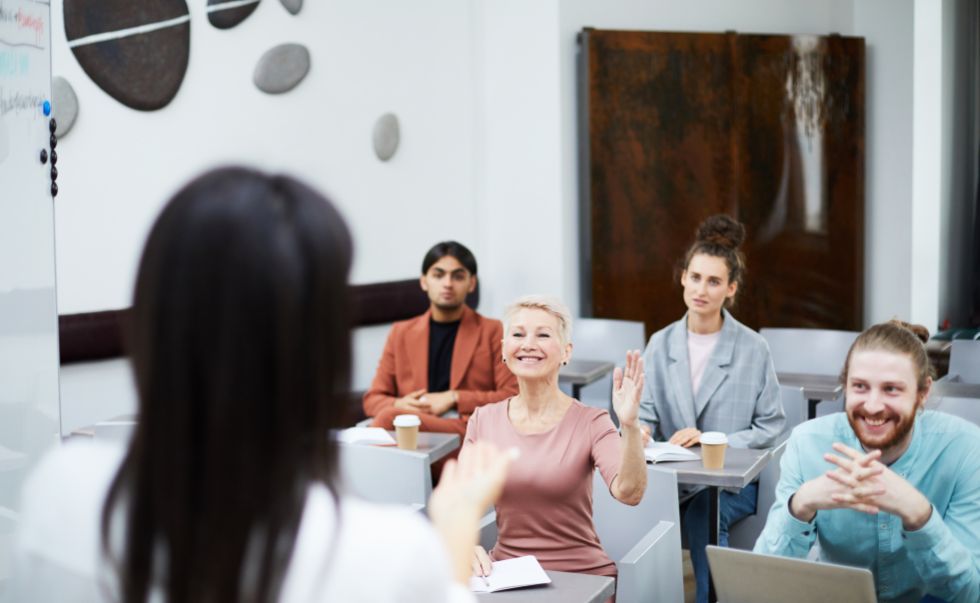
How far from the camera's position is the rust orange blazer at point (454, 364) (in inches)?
186

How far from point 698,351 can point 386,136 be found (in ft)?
9.38

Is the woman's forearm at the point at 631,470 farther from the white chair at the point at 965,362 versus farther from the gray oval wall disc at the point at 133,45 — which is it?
the gray oval wall disc at the point at 133,45

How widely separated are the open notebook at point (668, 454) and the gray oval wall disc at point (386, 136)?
130 inches

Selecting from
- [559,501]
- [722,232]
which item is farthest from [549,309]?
[722,232]

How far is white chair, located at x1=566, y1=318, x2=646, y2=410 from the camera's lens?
5602 millimetres

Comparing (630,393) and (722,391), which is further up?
(630,393)

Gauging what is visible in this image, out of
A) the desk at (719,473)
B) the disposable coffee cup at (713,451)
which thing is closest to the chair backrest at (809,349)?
the desk at (719,473)

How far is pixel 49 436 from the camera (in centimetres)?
335

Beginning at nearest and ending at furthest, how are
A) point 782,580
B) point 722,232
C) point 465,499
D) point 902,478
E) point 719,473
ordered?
point 465,499
point 782,580
point 902,478
point 719,473
point 722,232

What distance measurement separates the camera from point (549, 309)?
3.27 meters

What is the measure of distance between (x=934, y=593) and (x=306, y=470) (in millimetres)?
2012

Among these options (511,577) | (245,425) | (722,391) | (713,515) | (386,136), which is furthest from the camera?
(386,136)

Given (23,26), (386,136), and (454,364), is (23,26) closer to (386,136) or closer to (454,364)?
(454,364)

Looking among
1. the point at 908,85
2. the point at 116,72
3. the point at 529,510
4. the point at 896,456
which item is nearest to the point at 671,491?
the point at 529,510
